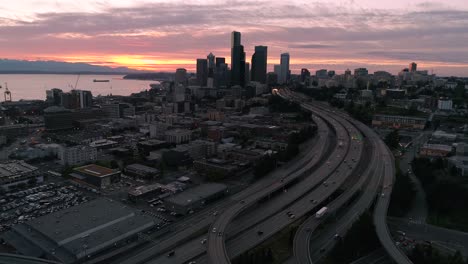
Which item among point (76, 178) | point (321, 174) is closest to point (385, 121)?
point (321, 174)

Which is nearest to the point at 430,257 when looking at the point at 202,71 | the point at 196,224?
the point at 196,224

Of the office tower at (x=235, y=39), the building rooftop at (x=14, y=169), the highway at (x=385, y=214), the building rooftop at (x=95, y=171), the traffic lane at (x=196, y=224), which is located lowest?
the traffic lane at (x=196, y=224)

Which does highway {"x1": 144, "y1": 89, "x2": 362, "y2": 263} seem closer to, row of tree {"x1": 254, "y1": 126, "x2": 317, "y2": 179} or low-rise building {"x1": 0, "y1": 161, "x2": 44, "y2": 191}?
row of tree {"x1": 254, "y1": 126, "x2": 317, "y2": 179}

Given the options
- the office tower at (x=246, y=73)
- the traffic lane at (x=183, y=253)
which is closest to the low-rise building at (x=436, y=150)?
the traffic lane at (x=183, y=253)

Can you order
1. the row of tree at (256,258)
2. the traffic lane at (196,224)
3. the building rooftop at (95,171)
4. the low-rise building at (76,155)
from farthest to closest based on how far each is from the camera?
the low-rise building at (76,155) → the building rooftop at (95,171) → the traffic lane at (196,224) → the row of tree at (256,258)

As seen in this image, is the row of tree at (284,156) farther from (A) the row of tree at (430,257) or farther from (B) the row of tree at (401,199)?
(A) the row of tree at (430,257)

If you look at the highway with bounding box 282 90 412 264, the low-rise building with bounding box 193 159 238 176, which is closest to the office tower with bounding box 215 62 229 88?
the highway with bounding box 282 90 412 264
